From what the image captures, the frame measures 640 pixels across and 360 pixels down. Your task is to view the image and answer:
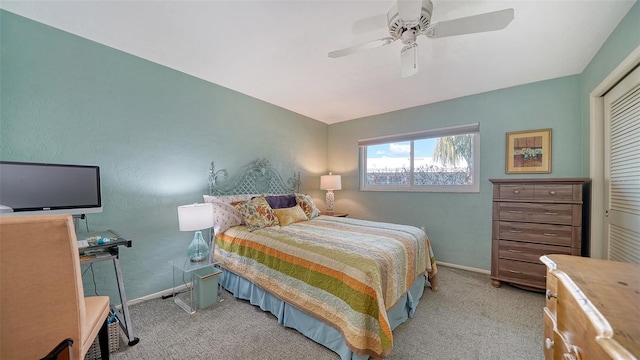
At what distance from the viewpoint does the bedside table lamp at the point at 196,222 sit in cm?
219

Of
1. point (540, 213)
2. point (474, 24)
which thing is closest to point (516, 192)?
point (540, 213)

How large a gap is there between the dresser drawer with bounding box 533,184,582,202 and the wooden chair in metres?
3.73

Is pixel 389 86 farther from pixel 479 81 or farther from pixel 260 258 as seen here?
pixel 260 258

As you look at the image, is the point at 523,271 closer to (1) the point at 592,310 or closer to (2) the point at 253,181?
(1) the point at 592,310

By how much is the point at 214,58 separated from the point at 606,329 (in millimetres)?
3029

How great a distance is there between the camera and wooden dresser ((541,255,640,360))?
601 millimetres

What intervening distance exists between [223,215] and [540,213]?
3543 millimetres

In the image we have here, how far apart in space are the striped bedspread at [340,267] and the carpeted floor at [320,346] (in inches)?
11.6

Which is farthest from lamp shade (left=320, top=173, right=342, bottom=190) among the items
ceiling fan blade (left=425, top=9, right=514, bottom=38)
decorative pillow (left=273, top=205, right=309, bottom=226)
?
ceiling fan blade (left=425, top=9, right=514, bottom=38)

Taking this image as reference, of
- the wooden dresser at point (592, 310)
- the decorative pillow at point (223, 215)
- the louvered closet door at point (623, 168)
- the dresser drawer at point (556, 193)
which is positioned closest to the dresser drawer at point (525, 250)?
the louvered closet door at point (623, 168)

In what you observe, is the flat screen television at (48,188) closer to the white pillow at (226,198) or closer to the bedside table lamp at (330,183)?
the white pillow at (226,198)

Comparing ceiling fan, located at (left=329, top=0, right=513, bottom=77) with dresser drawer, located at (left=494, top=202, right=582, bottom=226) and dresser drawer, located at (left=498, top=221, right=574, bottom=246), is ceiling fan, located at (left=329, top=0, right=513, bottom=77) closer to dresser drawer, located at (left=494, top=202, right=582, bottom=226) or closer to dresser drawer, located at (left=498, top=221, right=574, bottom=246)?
dresser drawer, located at (left=494, top=202, right=582, bottom=226)

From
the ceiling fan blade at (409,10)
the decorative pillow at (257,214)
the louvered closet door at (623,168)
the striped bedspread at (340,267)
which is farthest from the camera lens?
the decorative pillow at (257,214)

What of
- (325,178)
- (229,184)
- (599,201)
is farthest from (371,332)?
(325,178)
